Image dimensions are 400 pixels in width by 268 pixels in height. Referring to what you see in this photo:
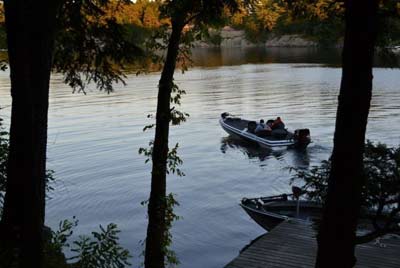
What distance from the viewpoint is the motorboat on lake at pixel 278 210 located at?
57.0 ft

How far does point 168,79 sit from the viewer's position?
9.54 metres

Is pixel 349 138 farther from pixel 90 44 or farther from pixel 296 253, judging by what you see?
pixel 296 253

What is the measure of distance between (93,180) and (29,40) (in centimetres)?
2038

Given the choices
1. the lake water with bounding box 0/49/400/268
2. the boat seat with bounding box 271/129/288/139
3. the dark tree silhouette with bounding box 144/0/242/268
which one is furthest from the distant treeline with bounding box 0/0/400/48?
the boat seat with bounding box 271/129/288/139

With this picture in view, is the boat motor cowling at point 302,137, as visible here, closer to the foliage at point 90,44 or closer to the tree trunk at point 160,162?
the tree trunk at point 160,162

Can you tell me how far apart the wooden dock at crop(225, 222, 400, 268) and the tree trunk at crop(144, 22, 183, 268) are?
124 inches

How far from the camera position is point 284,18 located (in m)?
9.19

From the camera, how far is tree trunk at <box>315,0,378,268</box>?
196 inches

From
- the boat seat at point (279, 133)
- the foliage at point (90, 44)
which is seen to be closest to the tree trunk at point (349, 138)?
the foliage at point (90, 44)

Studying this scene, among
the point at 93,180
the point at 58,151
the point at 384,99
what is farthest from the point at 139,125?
the point at 384,99

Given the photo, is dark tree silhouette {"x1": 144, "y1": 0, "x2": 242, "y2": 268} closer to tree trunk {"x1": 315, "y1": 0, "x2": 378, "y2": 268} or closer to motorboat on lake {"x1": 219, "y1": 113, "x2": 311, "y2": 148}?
tree trunk {"x1": 315, "y1": 0, "x2": 378, "y2": 268}

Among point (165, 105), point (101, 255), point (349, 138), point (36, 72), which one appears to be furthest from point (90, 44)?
point (349, 138)

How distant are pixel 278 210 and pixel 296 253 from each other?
4.88 metres

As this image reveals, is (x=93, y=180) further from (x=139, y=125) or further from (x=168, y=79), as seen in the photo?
(x=168, y=79)
